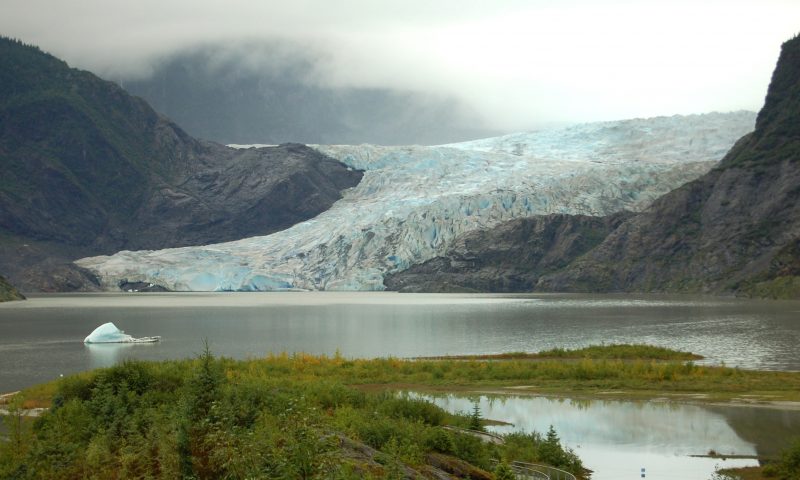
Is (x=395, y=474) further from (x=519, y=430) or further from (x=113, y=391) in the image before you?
(x=519, y=430)

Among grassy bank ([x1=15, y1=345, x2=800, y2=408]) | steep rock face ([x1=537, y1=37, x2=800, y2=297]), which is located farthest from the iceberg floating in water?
steep rock face ([x1=537, y1=37, x2=800, y2=297])

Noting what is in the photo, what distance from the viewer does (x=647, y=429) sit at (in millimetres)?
22516

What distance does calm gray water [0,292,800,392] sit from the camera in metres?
44.3

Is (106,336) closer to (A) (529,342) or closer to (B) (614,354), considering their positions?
(A) (529,342)

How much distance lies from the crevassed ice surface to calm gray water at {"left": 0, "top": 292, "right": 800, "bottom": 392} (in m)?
42.8

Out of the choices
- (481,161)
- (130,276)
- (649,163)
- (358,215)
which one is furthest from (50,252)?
(649,163)

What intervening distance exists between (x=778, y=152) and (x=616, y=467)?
110 meters

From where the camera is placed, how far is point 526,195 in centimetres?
13688

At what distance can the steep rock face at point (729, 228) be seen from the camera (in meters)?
110

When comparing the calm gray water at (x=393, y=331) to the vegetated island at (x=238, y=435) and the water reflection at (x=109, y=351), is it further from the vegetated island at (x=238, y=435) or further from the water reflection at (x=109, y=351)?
the vegetated island at (x=238, y=435)

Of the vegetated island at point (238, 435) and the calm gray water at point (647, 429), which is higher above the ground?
the vegetated island at point (238, 435)

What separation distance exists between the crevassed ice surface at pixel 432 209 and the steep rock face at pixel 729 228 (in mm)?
8937

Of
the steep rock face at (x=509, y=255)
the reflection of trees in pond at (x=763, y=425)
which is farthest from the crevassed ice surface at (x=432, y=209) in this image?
the reflection of trees in pond at (x=763, y=425)

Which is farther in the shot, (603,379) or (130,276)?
(130,276)
